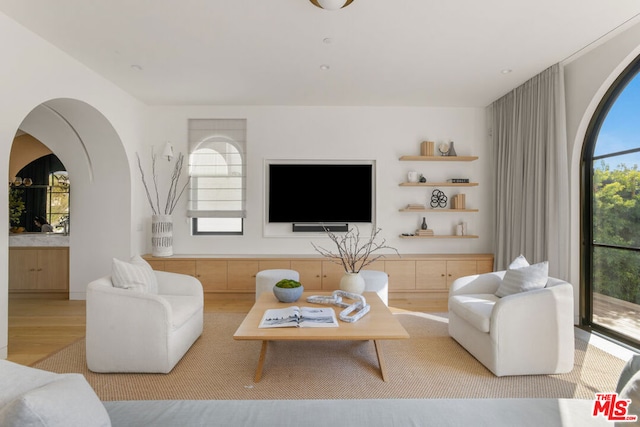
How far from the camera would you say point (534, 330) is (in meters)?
2.42

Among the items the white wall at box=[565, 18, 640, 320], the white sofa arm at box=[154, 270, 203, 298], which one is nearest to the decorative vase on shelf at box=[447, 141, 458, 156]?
the white wall at box=[565, 18, 640, 320]

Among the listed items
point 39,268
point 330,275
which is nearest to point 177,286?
point 330,275

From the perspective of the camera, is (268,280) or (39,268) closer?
(268,280)

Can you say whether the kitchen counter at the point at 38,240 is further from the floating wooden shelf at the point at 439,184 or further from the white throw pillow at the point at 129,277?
the floating wooden shelf at the point at 439,184

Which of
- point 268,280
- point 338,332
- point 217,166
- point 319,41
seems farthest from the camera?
point 217,166

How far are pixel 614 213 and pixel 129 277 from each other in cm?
430

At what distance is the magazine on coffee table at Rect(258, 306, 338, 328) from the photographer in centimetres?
233

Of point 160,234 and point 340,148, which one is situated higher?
point 340,148

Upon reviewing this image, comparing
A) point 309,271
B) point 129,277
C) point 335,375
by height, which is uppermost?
point 129,277

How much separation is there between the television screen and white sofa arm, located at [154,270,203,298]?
74.9 inches

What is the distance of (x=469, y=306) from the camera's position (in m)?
2.75

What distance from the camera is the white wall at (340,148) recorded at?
4.95 meters

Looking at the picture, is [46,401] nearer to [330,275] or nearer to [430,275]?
[330,275]

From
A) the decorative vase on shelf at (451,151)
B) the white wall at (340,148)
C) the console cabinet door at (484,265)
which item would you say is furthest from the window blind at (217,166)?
the console cabinet door at (484,265)
